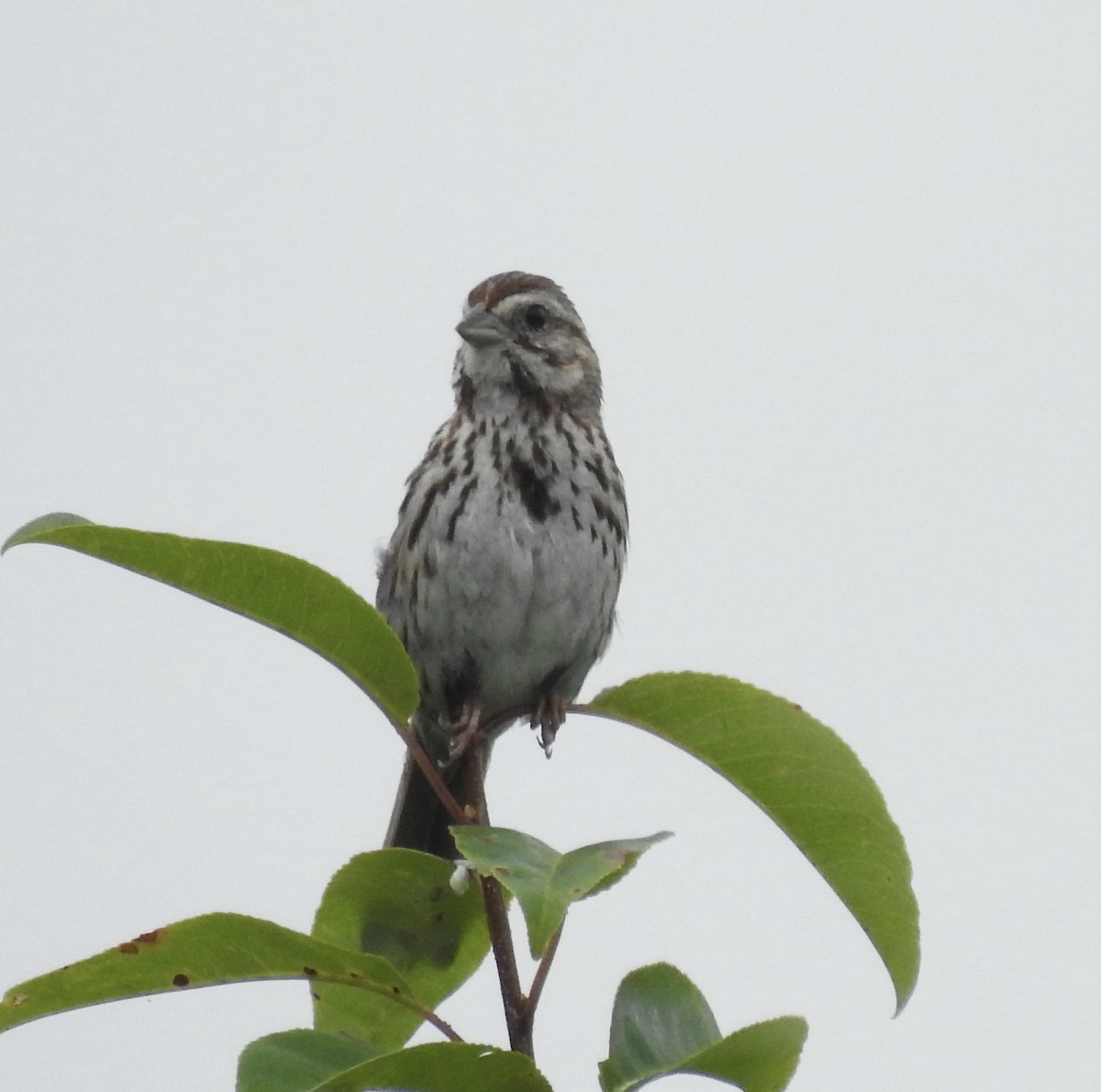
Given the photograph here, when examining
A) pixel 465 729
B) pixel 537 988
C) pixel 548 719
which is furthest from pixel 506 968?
pixel 548 719

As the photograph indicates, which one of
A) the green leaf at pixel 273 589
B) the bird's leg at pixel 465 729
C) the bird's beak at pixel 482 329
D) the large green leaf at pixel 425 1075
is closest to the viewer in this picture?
the large green leaf at pixel 425 1075

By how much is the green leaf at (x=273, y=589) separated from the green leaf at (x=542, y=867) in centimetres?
44

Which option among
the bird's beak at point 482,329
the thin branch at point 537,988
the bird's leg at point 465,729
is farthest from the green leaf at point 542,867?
the bird's beak at point 482,329

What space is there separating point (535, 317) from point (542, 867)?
3.17 metres

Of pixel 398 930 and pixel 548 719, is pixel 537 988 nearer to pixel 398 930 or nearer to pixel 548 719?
pixel 398 930

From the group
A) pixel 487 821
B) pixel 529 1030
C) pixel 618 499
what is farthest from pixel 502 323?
pixel 529 1030

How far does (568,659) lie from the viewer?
5375mm

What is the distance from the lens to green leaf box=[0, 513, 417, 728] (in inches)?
110

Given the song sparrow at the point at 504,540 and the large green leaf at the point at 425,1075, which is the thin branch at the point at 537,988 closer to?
the large green leaf at the point at 425,1075

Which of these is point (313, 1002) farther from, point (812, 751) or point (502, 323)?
point (502, 323)

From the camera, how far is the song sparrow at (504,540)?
16.7 feet

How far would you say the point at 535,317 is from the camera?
5.52 meters

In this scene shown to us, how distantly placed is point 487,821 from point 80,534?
3.08 feet

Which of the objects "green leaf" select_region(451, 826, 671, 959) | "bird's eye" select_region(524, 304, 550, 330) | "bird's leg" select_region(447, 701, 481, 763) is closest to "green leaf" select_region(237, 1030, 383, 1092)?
"green leaf" select_region(451, 826, 671, 959)
